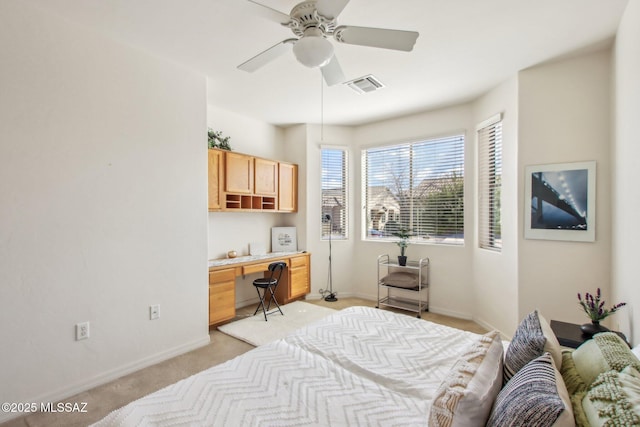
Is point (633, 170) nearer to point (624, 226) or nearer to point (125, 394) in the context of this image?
point (624, 226)

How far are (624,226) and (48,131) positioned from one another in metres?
4.16

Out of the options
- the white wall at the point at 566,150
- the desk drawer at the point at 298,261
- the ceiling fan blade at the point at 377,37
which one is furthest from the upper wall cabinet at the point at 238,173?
the white wall at the point at 566,150

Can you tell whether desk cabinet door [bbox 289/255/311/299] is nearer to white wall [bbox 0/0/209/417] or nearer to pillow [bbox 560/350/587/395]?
white wall [bbox 0/0/209/417]

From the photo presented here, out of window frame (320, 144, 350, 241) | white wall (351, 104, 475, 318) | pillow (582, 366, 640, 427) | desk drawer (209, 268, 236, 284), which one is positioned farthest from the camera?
window frame (320, 144, 350, 241)

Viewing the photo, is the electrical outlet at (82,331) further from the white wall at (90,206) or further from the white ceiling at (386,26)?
the white ceiling at (386,26)

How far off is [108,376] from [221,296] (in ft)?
4.15

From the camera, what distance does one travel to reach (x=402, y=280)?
404cm

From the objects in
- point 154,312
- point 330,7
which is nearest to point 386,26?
point 330,7

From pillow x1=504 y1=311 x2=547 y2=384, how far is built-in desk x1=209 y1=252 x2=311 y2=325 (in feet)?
9.49

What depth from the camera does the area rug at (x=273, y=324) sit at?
326 cm

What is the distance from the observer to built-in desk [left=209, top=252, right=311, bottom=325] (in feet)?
11.3

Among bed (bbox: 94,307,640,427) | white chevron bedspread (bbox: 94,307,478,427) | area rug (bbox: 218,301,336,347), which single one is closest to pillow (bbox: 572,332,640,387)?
bed (bbox: 94,307,640,427)

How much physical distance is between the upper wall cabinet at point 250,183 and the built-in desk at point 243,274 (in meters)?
0.68

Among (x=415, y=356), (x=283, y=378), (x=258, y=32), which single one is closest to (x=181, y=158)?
(x=258, y=32)
